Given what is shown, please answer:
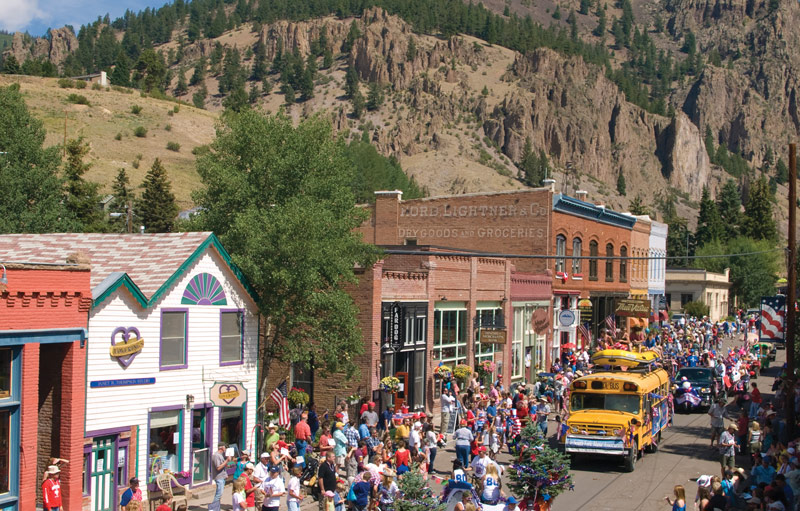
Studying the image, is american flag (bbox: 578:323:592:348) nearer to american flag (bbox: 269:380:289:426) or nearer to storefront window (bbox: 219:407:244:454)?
american flag (bbox: 269:380:289:426)

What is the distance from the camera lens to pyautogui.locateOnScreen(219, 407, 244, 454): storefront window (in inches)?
850

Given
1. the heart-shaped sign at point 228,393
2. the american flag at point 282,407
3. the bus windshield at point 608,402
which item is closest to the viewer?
the heart-shaped sign at point 228,393

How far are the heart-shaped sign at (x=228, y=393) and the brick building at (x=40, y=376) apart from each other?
395cm

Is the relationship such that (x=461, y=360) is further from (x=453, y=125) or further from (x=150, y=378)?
(x=453, y=125)

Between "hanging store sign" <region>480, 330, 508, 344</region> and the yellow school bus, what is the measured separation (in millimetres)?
9164

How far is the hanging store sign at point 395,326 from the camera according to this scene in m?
29.5

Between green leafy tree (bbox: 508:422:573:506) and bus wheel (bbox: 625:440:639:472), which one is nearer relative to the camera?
green leafy tree (bbox: 508:422:573:506)

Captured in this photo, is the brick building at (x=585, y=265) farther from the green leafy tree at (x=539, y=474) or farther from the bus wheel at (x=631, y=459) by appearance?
the green leafy tree at (x=539, y=474)

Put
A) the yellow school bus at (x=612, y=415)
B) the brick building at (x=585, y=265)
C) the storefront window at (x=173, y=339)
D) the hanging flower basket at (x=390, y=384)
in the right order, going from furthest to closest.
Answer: the brick building at (x=585, y=265) < the hanging flower basket at (x=390, y=384) < the yellow school bus at (x=612, y=415) < the storefront window at (x=173, y=339)

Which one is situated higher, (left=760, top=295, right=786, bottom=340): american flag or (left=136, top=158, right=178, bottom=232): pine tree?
(left=136, top=158, right=178, bottom=232): pine tree

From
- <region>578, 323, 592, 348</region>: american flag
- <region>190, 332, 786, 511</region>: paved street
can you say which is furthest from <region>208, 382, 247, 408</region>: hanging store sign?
<region>578, 323, 592, 348</region>: american flag

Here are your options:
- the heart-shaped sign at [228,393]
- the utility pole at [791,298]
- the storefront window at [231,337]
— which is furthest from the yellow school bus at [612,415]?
the storefront window at [231,337]

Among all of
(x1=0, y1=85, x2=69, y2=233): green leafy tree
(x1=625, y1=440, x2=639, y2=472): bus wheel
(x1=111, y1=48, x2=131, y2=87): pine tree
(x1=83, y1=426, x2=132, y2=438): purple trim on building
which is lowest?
(x1=625, y1=440, x2=639, y2=472): bus wheel

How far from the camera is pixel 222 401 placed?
20.9 metres
